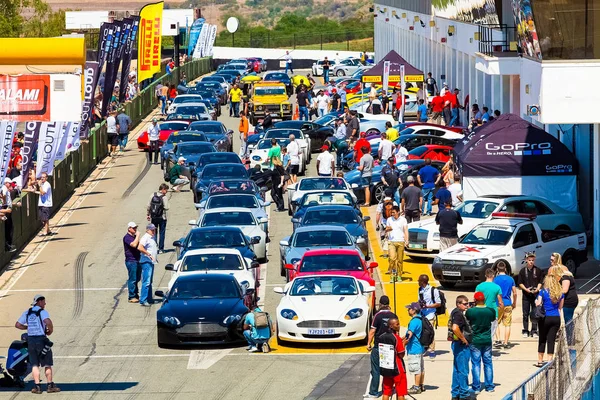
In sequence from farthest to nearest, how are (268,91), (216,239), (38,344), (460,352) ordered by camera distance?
(268,91), (216,239), (38,344), (460,352)

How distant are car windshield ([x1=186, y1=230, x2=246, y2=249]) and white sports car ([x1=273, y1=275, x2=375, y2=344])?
5046 mm

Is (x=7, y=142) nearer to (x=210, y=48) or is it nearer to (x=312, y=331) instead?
(x=312, y=331)

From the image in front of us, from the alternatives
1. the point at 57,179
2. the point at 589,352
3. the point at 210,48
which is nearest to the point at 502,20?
the point at 57,179

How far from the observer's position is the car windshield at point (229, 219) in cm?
3086

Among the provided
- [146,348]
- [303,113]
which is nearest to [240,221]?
[146,348]

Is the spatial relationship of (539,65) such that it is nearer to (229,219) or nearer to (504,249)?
(504,249)

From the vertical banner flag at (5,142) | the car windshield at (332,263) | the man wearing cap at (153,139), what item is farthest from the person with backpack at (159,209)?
the man wearing cap at (153,139)

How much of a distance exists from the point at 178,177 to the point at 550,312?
72.8 ft

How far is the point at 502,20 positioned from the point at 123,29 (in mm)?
16963

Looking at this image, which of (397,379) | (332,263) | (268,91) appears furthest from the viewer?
(268,91)

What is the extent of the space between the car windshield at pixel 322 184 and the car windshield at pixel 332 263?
942cm

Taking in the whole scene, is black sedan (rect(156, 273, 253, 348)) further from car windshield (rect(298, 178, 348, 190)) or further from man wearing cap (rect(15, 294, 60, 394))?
car windshield (rect(298, 178, 348, 190))

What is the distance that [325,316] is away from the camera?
73.4 feet

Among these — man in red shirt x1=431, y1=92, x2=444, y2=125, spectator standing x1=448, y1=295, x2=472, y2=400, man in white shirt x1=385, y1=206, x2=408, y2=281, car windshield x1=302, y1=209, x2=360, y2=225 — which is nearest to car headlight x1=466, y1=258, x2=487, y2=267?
man in white shirt x1=385, y1=206, x2=408, y2=281
